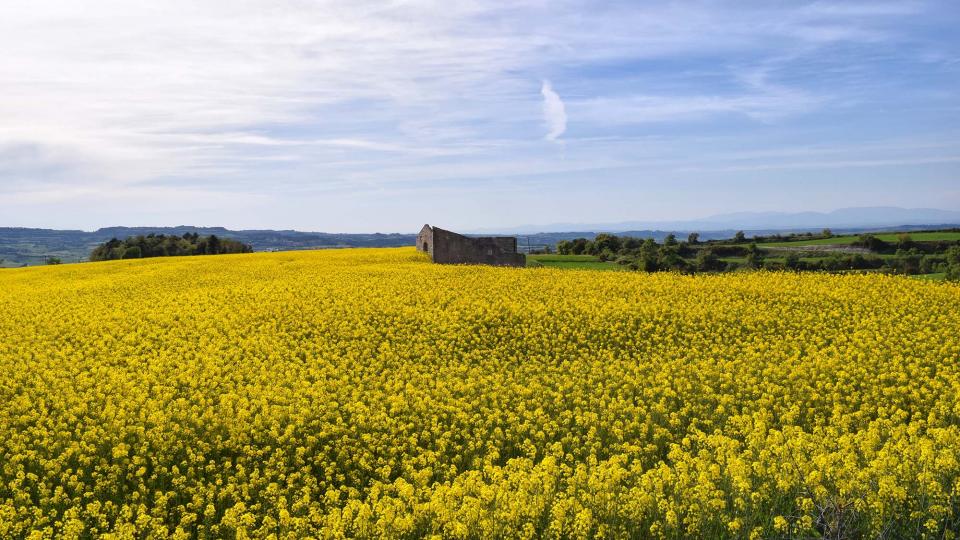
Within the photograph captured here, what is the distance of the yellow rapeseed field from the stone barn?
16871 millimetres

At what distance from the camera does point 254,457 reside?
9.41 metres

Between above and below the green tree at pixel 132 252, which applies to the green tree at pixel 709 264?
below

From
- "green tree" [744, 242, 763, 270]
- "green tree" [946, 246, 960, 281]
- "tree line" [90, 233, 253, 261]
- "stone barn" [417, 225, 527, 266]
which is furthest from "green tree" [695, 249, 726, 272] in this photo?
"tree line" [90, 233, 253, 261]

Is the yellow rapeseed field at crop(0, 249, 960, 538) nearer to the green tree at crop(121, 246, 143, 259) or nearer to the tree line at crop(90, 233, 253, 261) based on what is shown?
the green tree at crop(121, 246, 143, 259)

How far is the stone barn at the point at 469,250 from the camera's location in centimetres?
3744

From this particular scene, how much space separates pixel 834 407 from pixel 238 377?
9.79 meters

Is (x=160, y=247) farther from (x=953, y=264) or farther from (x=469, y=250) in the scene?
(x=953, y=264)

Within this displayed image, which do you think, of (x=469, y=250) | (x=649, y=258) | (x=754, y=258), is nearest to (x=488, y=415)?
(x=469, y=250)

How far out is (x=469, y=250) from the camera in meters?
38.0

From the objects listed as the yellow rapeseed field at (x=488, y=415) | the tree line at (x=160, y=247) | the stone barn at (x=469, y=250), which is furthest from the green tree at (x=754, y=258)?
the tree line at (x=160, y=247)

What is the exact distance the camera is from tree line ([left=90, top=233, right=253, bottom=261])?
6831 cm

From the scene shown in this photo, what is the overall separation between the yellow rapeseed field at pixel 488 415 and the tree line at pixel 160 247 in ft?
174

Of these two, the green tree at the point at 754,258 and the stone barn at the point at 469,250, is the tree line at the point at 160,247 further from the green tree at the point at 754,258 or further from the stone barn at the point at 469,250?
the green tree at the point at 754,258

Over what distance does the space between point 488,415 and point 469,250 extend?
91.7ft
